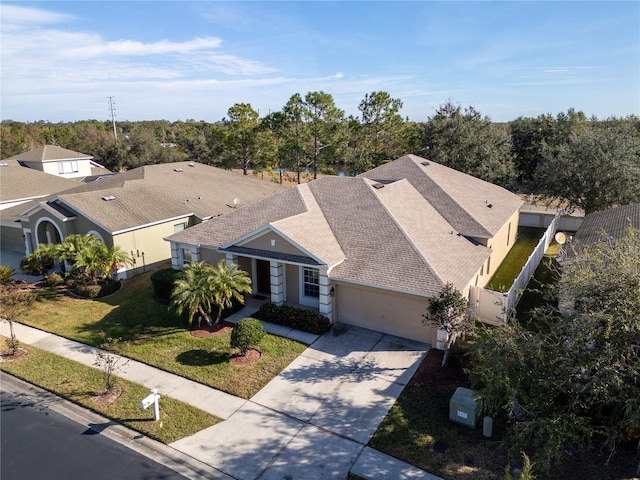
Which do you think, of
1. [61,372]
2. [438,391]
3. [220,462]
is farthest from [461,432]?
[61,372]

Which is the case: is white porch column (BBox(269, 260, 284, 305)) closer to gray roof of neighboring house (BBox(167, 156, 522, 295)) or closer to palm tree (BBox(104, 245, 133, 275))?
gray roof of neighboring house (BBox(167, 156, 522, 295))

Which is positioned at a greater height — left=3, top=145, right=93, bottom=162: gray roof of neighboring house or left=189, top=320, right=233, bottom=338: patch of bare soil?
left=3, top=145, right=93, bottom=162: gray roof of neighboring house

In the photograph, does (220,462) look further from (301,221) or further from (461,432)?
(301,221)

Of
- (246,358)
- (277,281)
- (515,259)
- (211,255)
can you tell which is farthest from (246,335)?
(515,259)

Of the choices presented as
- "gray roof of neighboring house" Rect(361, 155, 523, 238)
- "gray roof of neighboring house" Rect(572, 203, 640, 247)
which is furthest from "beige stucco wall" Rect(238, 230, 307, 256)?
"gray roof of neighboring house" Rect(572, 203, 640, 247)

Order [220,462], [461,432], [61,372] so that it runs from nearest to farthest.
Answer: [220,462]
[461,432]
[61,372]

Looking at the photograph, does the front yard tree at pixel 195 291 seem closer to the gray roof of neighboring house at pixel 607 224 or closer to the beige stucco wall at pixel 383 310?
the beige stucco wall at pixel 383 310
